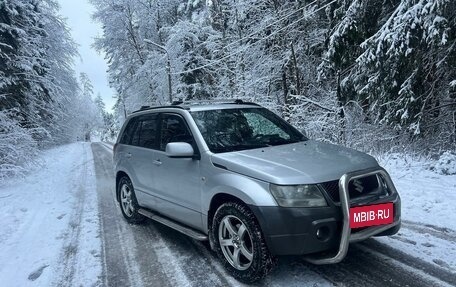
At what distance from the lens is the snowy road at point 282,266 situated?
12.2ft

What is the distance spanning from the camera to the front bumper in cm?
335

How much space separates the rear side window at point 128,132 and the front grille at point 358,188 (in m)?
3.91

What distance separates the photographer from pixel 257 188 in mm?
3547

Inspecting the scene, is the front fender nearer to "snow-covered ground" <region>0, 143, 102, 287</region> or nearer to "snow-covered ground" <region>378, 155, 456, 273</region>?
"snow-covered ground" <region>0, 143, 102, 287</region>

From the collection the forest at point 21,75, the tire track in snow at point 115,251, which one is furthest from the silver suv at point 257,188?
the forest at point 21,75

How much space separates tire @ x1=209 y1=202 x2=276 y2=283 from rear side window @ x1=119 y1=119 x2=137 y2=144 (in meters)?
2.90

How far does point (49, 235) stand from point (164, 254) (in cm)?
235

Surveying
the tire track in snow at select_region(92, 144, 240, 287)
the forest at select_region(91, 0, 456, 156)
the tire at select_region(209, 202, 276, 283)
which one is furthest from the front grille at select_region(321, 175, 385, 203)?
the forest at select_region(91, 0, 456, 156)

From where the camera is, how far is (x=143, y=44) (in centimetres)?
3081

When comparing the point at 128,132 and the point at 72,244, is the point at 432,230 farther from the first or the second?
the point at 72,244

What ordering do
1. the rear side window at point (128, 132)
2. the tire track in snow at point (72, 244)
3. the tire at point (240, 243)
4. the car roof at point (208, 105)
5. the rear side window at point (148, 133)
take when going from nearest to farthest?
the tire at point (240, 243)
the tire track in snow at point (72, 244)
the car roof at point (208, 105)
the rear side window at point (148, 133)
the rear side window at point (128, 132)

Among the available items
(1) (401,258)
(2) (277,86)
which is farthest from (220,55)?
(1) (401,258)

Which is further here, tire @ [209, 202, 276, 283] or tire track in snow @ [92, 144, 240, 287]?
tire track in snow @ [92, 144, 240, 287]

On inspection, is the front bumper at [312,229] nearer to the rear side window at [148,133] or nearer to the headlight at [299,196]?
the headlight at [299,196]
